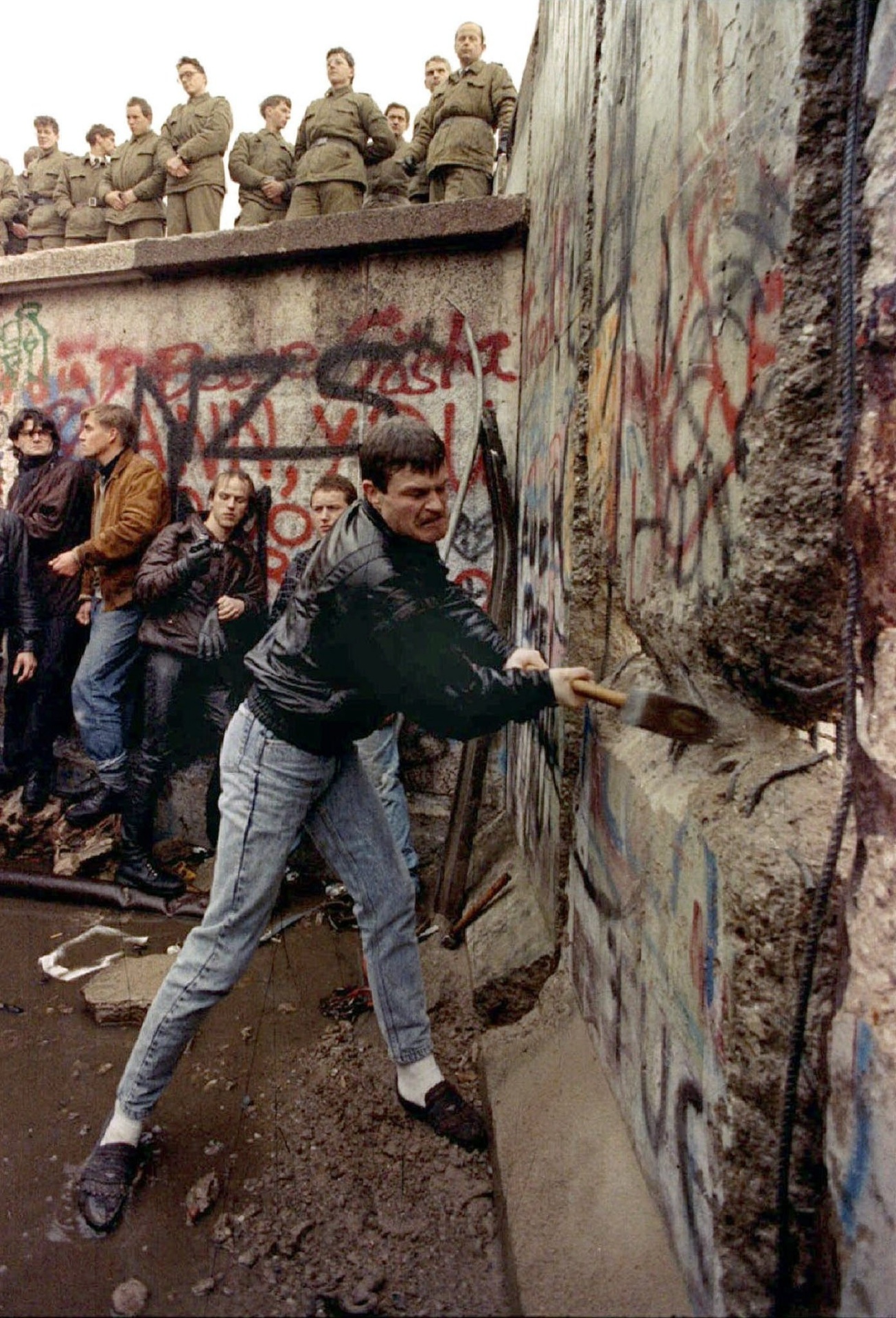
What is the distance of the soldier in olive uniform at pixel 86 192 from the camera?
850cm

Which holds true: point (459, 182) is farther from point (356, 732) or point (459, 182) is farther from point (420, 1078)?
point (420, 1078)

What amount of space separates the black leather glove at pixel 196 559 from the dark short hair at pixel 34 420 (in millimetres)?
1460

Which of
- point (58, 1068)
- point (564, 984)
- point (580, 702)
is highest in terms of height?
point (580, 702)

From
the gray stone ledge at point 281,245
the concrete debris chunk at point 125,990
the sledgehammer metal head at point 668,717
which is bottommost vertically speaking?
the concrete debris chunk at point 125,990

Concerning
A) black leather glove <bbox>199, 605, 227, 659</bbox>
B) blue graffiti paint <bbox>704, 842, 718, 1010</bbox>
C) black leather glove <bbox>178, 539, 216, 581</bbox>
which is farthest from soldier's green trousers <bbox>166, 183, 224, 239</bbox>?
blue graffiti paint <bbox>704, 842, 718, 1010</bbox>

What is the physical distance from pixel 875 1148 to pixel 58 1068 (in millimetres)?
2733

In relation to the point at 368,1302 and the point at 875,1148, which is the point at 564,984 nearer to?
the point at 368,1302

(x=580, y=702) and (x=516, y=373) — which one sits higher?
(x=516, y=373)

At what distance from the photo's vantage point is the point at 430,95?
738 centimetres

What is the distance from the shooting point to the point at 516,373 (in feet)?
15.2

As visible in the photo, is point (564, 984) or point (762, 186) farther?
point (564, 984)

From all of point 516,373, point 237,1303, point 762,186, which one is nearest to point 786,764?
point 762,186

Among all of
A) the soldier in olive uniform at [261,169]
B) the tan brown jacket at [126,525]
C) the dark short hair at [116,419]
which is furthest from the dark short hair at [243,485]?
the soldier in olive uniform at [261,169]

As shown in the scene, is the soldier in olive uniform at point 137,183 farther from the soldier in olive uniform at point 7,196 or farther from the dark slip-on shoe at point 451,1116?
the dark slip-on shoe at point 451,1116
